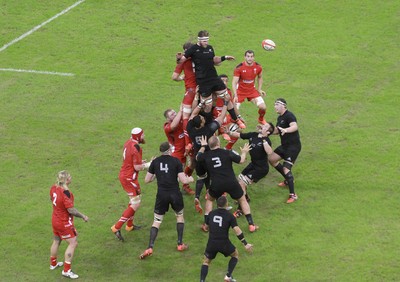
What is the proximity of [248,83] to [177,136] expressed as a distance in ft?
12.6

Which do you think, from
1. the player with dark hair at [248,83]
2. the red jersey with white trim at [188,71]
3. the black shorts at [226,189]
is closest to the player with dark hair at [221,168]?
the black shorts at [226,189]

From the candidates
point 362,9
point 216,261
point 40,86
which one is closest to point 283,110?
point 216,261

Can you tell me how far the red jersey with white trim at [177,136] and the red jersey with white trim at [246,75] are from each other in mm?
3502

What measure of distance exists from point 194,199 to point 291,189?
2613 millimetres

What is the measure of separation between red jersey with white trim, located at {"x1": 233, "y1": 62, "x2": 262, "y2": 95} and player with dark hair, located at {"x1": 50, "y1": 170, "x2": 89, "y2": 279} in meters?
7.86

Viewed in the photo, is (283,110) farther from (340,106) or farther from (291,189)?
(340,106)

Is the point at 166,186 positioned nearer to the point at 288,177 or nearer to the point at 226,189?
the point at 226,189

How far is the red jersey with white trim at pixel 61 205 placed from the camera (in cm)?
1808

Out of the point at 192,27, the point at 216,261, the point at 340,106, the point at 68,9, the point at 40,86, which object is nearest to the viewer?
the point at 216,261

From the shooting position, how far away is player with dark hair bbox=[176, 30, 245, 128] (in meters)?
21.6

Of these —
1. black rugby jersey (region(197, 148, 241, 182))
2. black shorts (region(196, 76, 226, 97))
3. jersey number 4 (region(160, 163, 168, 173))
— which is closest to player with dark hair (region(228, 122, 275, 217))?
A: black rugby jersey (region(197, 148, 241, 182))

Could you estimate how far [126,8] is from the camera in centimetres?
Result: 3375

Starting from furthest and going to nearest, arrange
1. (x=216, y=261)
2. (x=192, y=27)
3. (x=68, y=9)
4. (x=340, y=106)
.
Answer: (x=68, y=9) → (x=192, y=27) → (x=340, y=106) → (x=216, y=261)

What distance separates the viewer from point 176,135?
2162 centimetres
